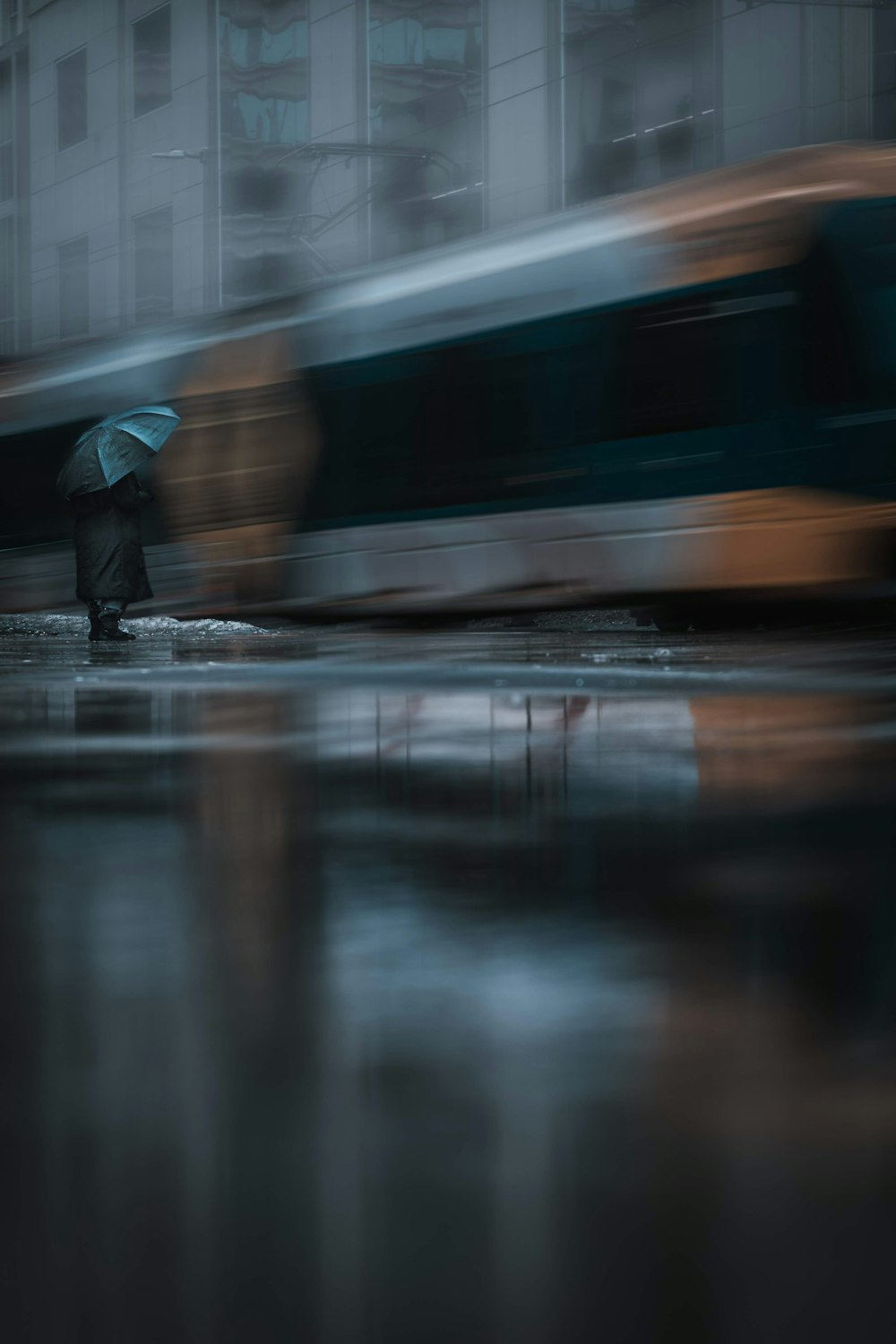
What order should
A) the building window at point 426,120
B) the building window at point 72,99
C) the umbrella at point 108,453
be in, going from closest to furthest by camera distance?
the umbrella at point 108,453 < the building window at point 426,120 < the building window at point 72,99

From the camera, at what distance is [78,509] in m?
14.0

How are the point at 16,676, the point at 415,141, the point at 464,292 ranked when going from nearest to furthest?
the point at 16,676, the point at 464,292, the point at 415,141

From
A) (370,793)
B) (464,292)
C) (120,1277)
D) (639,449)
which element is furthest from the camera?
(464,292)

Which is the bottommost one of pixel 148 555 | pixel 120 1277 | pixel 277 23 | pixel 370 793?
pixel 120 1277

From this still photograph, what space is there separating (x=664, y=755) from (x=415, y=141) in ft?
88.5

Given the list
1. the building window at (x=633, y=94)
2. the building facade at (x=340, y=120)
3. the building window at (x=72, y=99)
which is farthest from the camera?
the building window at (x=72, y=99)

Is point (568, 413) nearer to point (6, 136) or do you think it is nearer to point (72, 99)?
point (72, 99)

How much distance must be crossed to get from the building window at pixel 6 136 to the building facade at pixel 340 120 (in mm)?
66

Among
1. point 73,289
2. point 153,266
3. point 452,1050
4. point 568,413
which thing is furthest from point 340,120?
point 452,1050

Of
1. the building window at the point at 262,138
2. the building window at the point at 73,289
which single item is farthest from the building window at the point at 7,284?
the building window at the point at 262,138

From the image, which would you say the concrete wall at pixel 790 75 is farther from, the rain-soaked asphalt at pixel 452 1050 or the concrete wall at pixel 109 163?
the rain-soaked asphalt at pixel 452 1050

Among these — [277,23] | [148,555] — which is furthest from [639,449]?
[277,23]

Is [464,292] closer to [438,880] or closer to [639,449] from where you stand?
[639,449]

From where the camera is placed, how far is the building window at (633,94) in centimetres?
2577
